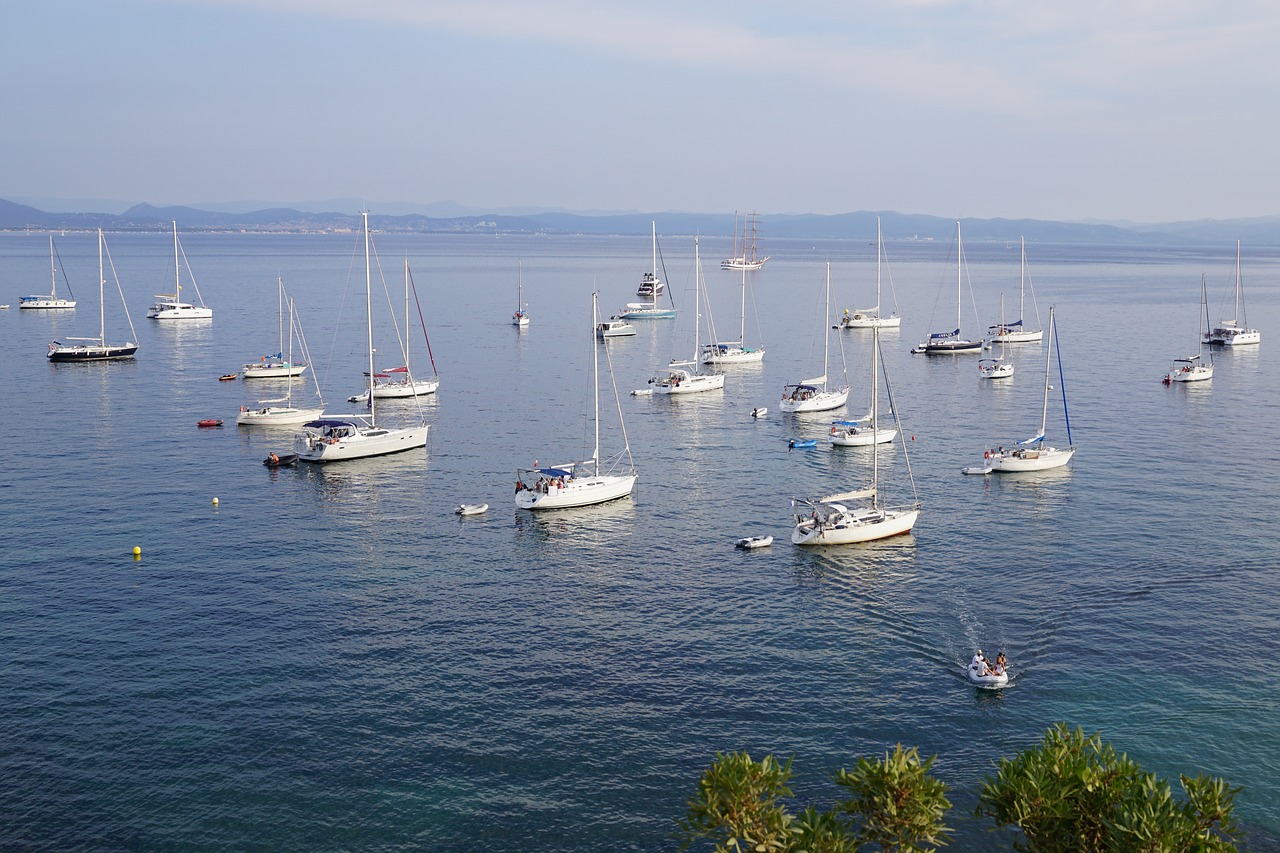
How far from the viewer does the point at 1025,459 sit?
305 feet

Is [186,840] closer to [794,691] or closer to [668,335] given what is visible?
[794,691]

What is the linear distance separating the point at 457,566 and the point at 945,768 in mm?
34991

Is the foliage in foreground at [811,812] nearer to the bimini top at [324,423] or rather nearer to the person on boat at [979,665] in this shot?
the person on boat at [979,665]

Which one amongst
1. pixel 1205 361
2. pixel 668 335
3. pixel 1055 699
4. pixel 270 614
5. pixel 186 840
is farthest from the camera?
pixel 668 335

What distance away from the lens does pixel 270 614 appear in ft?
200

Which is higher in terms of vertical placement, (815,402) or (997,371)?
(997,371)

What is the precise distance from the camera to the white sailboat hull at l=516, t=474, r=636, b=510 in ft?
269

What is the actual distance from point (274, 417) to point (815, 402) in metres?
57.7

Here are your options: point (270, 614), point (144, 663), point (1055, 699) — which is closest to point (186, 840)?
point (144, 663)

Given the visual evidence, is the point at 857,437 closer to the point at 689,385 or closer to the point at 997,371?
→ the point at 689,385

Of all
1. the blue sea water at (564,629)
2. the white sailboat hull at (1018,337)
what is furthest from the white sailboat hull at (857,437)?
the white sailboat hull at (1018,337)

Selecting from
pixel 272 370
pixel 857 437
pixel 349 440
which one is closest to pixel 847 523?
pixel 857 437

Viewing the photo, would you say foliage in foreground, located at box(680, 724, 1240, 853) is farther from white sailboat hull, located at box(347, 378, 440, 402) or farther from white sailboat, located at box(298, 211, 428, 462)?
white sailboat hull, located at box(347, 378, 440, 402)

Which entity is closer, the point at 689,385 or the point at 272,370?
the point at 689,385
